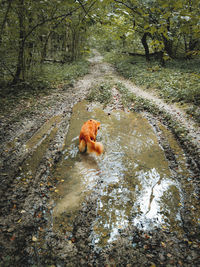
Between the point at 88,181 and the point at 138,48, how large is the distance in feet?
84.9

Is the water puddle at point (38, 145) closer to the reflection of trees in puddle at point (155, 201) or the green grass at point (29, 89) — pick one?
the green grass at point (29, 89)

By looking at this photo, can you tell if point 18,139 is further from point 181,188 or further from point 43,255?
point 181,188

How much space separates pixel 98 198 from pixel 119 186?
67 cm

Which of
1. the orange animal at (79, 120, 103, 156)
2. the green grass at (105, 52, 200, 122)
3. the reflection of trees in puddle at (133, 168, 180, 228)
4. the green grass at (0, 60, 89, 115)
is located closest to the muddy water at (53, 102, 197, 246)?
the reflection of trees in puddle at (133, 168, 180, 228)

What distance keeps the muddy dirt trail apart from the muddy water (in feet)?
0.07

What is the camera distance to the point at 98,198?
3.64 meters

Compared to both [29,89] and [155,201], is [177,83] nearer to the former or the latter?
[155,201]

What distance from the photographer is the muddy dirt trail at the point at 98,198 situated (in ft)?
8.73

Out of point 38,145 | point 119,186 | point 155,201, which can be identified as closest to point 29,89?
point 38,145

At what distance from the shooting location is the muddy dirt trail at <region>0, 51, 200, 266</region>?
266 cm

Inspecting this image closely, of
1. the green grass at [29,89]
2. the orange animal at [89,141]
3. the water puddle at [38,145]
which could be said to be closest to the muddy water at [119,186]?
the orange animal at [89,141]

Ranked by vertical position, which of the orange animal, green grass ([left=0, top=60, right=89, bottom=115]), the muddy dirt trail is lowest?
the muddy dirt trail

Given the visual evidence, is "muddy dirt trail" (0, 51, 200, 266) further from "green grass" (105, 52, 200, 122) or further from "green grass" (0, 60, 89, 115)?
"green grass" (105, 52, 200, 122)

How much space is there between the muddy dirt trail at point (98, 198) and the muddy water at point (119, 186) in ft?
0.07
